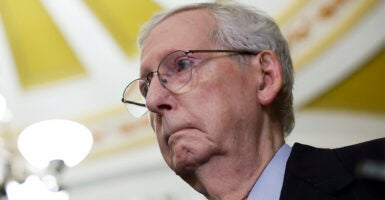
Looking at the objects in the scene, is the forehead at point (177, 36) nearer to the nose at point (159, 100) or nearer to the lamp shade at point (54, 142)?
the nose at point (159, 100)

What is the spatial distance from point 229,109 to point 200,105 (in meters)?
0.07

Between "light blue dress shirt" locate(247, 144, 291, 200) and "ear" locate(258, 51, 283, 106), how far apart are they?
13 cm

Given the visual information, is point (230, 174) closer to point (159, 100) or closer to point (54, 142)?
point (159, 100)

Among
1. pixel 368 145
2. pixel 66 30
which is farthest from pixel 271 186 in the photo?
pixel 66 30

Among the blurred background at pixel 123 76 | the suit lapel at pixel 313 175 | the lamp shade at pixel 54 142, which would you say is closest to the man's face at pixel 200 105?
the suit lapel at pixel 313 175

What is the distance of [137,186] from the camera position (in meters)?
5.56

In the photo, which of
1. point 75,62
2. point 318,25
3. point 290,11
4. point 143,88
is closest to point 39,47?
point 75,62

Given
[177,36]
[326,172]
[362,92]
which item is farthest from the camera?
[362,92]

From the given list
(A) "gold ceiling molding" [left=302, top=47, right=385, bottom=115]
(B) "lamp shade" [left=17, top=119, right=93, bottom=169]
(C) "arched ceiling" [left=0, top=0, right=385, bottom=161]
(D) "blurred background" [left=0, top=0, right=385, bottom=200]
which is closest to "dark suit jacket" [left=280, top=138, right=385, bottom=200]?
(B) "lamp shade" [left=17, top=119, right=93, bottom=169]

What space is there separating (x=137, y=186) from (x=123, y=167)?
0.24 metres

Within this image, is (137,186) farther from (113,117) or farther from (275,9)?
(275,9)

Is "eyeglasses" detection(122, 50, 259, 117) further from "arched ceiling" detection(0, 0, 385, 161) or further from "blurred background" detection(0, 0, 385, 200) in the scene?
"arched ceiling" detection(0, 0, 385, 161)

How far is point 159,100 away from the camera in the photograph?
1382 millimetres

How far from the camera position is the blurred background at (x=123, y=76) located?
193 inches
